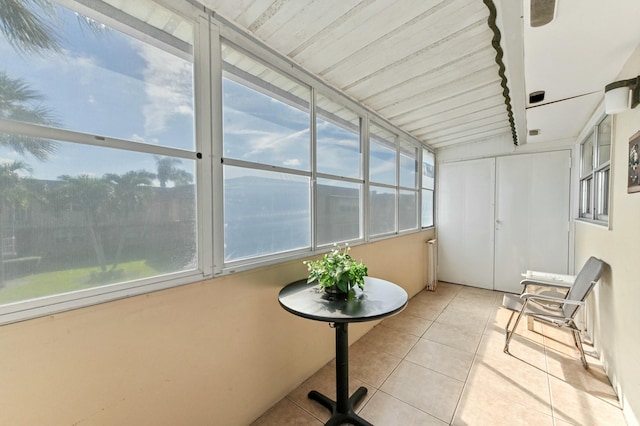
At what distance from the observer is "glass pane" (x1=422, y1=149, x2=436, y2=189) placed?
427cm

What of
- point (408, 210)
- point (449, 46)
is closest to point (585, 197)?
point (408, 210)

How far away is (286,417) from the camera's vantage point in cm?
167

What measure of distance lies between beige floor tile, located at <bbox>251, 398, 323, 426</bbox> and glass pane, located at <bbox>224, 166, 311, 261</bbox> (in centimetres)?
108

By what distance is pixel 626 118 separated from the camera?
169 centimetres

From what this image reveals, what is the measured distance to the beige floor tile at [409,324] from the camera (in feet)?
9.27

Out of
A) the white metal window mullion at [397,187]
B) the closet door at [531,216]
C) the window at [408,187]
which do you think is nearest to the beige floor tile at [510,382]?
the white metal window mullion at [397,187]

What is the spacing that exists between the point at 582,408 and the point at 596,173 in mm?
2159

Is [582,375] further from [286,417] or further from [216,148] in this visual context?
[216,148]

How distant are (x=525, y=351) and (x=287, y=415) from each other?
2.32 metres

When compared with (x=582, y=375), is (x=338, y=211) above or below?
above

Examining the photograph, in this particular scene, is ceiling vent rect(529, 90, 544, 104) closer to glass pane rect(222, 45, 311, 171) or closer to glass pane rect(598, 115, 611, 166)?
glass pane rect(598, 115, 611, 166)

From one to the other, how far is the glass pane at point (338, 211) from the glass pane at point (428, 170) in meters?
2.09

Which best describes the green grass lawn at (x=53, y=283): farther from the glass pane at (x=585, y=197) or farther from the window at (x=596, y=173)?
the glass pane at (x=585, y=197)

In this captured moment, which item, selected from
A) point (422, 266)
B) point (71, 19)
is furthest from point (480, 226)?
point (71, 19)
